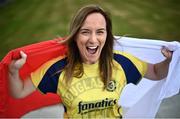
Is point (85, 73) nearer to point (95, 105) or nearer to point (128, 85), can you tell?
point (95, 105)

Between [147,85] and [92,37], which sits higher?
[92,37]

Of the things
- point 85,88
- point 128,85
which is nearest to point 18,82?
point 85,88

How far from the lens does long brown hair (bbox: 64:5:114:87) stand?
7.46 feet

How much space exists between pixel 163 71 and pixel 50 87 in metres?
0.86

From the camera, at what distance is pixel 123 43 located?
2768 millimetres

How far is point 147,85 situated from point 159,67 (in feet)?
0.81

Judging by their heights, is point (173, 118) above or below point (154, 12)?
below

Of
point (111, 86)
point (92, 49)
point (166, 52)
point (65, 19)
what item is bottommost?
point (65, 19)

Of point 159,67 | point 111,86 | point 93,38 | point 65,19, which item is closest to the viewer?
point 93,38

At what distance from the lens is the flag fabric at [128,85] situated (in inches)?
99.7

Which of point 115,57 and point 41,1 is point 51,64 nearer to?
point 115,57

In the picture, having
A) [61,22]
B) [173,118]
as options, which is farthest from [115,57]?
[61,22]

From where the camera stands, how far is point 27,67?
2541 mm

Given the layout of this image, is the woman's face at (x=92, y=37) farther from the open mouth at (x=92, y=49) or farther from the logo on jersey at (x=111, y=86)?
the logo on jersey at (x=111, y=86)
